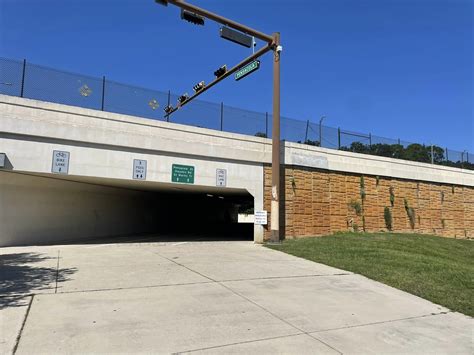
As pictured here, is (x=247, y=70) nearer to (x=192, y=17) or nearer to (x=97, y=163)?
(x=192, y=17)

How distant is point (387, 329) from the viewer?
5.72 metres

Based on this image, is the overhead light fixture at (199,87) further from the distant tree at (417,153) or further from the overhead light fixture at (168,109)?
the distant tree at (417,153)

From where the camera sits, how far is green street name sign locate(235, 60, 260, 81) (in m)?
14.6

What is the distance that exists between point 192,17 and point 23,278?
8.71 meters

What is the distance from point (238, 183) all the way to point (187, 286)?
911cm

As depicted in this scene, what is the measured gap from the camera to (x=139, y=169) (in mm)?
14281

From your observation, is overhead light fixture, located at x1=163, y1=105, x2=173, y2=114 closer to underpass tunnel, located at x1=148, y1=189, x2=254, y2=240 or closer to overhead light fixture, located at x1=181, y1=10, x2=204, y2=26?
underpass tunnel, located at x1=148, y1=189, x2=254, y2=240

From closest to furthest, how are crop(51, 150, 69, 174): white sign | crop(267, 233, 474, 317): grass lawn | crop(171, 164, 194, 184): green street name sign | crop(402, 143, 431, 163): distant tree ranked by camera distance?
crop(267, 233, 474, 317): grass lawn → crop(51, 150, 69, 174): white sign → crop(171, 164, 194, 184): green street name sign → crop(402, 143, 431, 163): distant tree

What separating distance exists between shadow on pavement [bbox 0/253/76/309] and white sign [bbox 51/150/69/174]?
3.33m

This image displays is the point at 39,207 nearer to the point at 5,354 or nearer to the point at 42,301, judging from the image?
the point at 42,301

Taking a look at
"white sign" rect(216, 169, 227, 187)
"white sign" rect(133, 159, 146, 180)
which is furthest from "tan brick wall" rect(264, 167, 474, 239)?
"white sign" rect(133, 159, 146, 180)

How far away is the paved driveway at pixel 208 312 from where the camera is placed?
475 cm

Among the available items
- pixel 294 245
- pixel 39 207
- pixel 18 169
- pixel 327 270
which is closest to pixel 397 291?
pixel 327 270

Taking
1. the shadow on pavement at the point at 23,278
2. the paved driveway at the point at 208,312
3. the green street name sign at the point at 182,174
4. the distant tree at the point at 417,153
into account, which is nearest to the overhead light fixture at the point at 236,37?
the green street name sign at the point at 182,174
